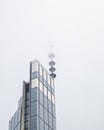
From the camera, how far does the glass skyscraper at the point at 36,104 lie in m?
104

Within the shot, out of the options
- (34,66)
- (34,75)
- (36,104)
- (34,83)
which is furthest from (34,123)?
(34,66)

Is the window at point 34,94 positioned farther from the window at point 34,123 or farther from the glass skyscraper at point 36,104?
the window at point 34,123

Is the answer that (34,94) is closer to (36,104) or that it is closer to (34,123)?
(36,104)

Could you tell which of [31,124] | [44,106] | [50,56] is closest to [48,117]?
[44,106]

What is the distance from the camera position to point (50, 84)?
122 meters

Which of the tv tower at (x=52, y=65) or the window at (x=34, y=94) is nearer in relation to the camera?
the window at (x=34, y=94)

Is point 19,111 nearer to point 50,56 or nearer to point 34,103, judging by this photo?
point 34,103

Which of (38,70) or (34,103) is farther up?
(38,70)

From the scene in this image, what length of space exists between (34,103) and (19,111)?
36.3 feet

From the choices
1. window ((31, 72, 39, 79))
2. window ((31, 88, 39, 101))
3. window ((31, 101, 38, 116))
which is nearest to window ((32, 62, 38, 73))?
window ((31, 72, 39, 79))

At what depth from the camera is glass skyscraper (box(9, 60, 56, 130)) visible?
104 metres

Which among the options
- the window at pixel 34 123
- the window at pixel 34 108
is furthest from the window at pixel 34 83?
the window at pixel 34 123

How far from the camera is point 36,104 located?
105312 mm

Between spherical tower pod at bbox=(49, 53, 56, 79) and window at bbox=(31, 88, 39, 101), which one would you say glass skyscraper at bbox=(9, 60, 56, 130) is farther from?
spherical tower pod at bbox=(49, 53, 56, 79)
